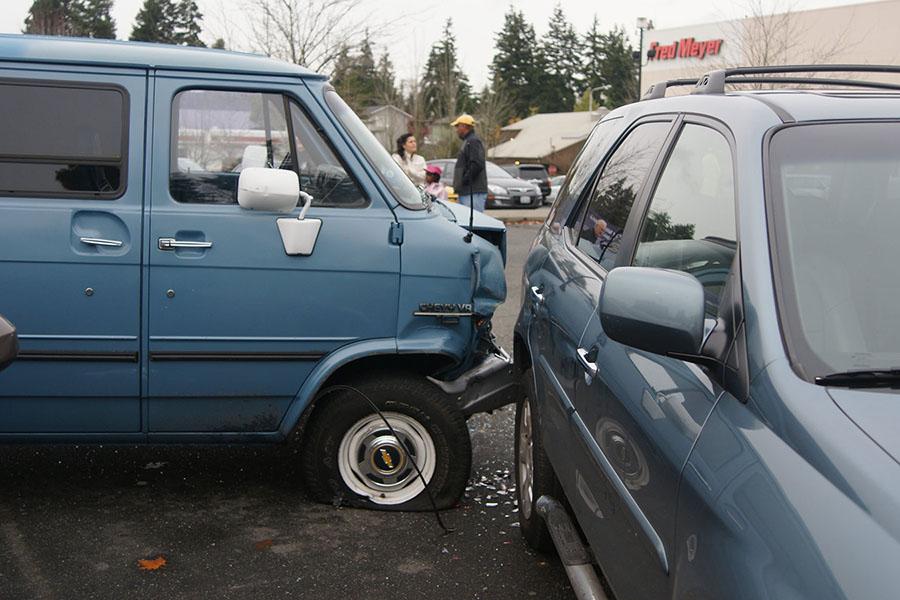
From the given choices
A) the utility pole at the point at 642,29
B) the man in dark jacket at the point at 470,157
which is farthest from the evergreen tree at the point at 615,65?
the man in dark jacket at the point at 470,157

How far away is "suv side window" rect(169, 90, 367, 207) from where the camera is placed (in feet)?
14.2

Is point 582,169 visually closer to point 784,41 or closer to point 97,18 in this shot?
point 784,41

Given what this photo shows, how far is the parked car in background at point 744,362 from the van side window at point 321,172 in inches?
53.4

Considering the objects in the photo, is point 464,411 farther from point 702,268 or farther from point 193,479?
point 702,268

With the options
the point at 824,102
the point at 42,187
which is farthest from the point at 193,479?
the point at 824,102

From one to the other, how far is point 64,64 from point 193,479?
2109mm

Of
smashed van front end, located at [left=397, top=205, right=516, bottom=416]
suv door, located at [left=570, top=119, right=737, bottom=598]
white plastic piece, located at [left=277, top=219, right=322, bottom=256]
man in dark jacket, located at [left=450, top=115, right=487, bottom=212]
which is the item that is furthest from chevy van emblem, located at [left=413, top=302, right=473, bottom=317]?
man in dark jacket, located at [left=450, top=115, right=487, bottom=212]

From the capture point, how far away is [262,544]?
431 cm

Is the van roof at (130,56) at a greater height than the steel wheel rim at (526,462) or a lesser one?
greater

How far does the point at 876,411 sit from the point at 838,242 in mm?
594

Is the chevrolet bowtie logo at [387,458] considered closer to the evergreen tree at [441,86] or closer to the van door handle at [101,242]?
the van door handle at [101,242]

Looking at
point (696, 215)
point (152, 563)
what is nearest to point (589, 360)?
point (696, 215)

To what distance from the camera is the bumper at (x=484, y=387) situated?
15.3ft

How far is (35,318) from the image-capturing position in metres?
4.18
